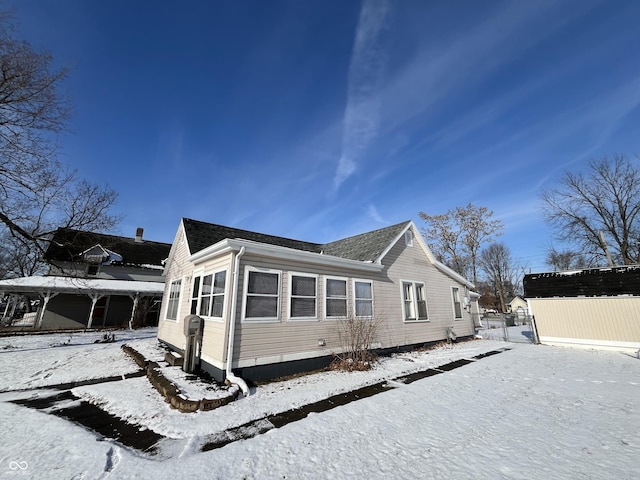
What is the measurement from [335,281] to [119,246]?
82.5ft

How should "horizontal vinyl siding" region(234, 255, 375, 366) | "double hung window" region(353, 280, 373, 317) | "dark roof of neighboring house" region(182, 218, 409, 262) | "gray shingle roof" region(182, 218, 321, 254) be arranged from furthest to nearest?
"dark roof of neighboring house" region(182, 218, 409, 262) < "gray shingle roof" region(182, 218, 321, 254) < "double hung window" region(353, 280, 373, 317) < "horizontal vinyl siding" region(234, 255, 375, 366)

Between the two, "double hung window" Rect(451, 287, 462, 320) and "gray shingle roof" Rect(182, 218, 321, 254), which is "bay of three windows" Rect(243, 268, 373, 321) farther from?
"double hung window" Rect(451, 287, 462, 320)

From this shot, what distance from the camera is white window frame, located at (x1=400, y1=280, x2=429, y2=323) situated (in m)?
11.2

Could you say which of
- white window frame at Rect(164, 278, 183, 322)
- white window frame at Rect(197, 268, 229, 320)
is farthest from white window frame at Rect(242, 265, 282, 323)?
white window frame at Rect(164, 278, 183, 322)

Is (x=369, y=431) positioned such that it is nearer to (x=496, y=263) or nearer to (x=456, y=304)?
(x=456, y=304)

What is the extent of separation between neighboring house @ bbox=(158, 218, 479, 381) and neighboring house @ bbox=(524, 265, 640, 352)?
465 centimetres

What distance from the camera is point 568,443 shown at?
12.7 feet

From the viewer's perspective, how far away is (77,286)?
680 inches

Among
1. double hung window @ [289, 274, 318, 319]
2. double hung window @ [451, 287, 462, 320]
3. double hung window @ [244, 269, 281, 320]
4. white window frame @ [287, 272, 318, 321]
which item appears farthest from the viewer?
double hung window @ [451, 287, 462, 320]

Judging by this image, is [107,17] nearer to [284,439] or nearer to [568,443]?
[284,439]

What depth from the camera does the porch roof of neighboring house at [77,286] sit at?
1736cm

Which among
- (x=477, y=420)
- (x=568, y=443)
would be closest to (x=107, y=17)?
(x=477, y=420)

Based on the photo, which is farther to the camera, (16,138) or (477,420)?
(16,138)

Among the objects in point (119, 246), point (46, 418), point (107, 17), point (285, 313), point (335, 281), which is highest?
point (107, 17)
